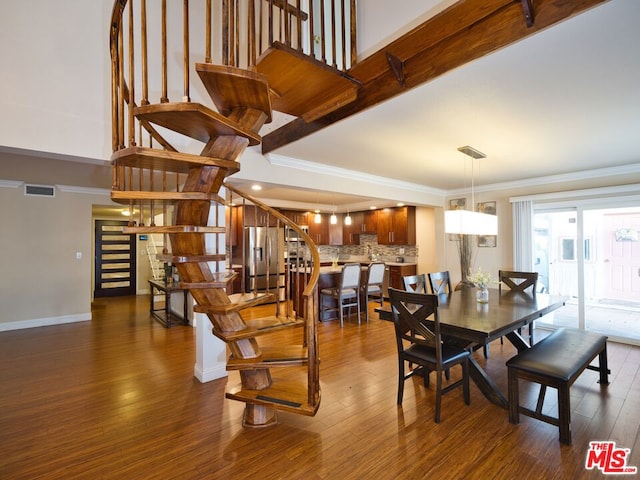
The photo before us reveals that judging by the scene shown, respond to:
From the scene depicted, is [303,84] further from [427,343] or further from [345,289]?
[345,289]

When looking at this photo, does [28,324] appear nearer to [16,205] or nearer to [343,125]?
[16,205]

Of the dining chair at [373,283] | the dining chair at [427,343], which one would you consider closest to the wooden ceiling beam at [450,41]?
the dining chair at [427,343]

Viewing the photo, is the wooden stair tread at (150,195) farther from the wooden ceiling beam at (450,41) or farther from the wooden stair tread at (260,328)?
the wooden ceiling beam at (450,41)

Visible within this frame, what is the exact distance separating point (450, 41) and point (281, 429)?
114 inches

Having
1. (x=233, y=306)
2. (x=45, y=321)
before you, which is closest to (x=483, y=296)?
(x=233, y=306)

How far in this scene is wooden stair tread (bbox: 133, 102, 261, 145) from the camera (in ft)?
4.96

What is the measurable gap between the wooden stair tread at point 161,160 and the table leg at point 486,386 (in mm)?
2576

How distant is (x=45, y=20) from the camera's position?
2.35m

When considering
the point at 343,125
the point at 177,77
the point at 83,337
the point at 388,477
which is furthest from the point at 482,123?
the point at 83,337

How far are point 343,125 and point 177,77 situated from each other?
1.82 metres

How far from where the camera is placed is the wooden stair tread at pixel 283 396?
210 cm

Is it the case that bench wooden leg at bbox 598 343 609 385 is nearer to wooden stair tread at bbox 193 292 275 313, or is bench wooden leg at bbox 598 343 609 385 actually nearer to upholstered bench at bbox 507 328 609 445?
upholstered bench at bbox 507 328 609 445

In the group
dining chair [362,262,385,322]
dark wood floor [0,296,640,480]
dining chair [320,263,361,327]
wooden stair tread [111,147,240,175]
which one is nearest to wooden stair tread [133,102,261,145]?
wooden stair tread [111,147,240,175]

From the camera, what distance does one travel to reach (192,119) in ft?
5.41
